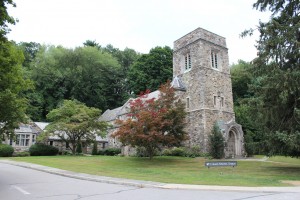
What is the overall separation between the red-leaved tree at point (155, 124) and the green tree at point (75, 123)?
11333mm

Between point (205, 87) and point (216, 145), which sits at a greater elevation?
point (205, 87)

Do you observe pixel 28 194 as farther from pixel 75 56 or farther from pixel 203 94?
pixel 75 56

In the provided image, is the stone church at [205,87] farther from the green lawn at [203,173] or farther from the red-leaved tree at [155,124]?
the green lawn at [203,173]

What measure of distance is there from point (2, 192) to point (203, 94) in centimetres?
2442

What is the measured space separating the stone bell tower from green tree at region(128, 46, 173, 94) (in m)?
18.2

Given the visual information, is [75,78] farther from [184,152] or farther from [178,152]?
[184,152]

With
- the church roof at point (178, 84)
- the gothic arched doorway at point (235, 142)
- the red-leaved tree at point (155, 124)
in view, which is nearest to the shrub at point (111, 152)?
the church roof at point (178, 84)

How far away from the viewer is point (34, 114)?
51.9 metres

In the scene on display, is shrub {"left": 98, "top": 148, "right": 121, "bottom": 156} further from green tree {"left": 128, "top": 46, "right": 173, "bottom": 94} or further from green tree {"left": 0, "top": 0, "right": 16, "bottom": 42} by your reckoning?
green tree {"left": 0, "top": 0, "right": 16, "bottom": 42}

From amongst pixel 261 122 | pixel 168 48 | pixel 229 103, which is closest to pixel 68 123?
pixel 229 103

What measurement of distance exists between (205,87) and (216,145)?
22.6 ft

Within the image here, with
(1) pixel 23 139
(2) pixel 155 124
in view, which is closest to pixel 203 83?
(2) pixel 155 124

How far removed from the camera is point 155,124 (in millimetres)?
23969

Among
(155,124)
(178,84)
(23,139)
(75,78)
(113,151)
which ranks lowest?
(113,151)
